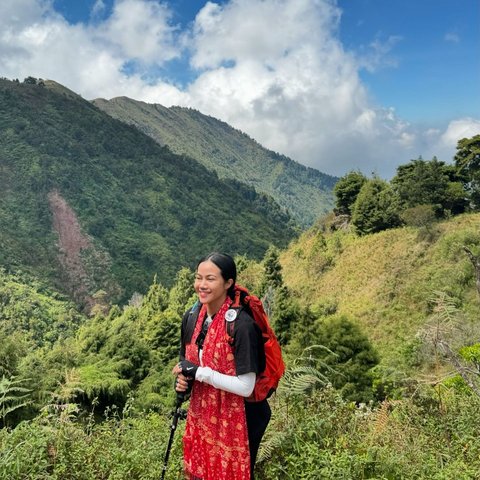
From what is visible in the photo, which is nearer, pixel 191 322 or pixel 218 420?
pixel 218 420

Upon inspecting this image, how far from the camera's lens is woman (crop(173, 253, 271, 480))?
7.88 feet

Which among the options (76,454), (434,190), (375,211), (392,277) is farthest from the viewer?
(375,211)

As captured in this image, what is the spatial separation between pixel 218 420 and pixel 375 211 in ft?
98.2

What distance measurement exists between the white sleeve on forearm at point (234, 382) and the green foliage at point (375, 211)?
2978cm

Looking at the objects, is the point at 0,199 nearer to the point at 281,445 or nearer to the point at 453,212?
the point at 453,212

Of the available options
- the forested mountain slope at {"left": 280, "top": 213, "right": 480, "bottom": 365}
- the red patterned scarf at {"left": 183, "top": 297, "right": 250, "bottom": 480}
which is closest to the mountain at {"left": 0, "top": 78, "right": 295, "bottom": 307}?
the forested mountain slope at {"left": 280, "top": 213, "right": 480, "bottom": 365}

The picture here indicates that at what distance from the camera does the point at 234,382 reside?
238cm

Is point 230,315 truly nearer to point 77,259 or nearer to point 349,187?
point 349,187

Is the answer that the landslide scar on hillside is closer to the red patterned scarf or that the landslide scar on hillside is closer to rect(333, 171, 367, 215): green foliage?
rect(333, 171, 367, 215): green foliage

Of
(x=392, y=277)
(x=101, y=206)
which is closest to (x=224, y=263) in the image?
(x=392, y=277)

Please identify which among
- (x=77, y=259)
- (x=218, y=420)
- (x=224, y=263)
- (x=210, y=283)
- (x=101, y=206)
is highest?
(x=101, y=206)

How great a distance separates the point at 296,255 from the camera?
39906mm

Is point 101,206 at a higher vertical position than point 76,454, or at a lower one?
higher

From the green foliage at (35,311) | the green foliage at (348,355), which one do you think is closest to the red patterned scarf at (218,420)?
the green foliage at (348,355)
